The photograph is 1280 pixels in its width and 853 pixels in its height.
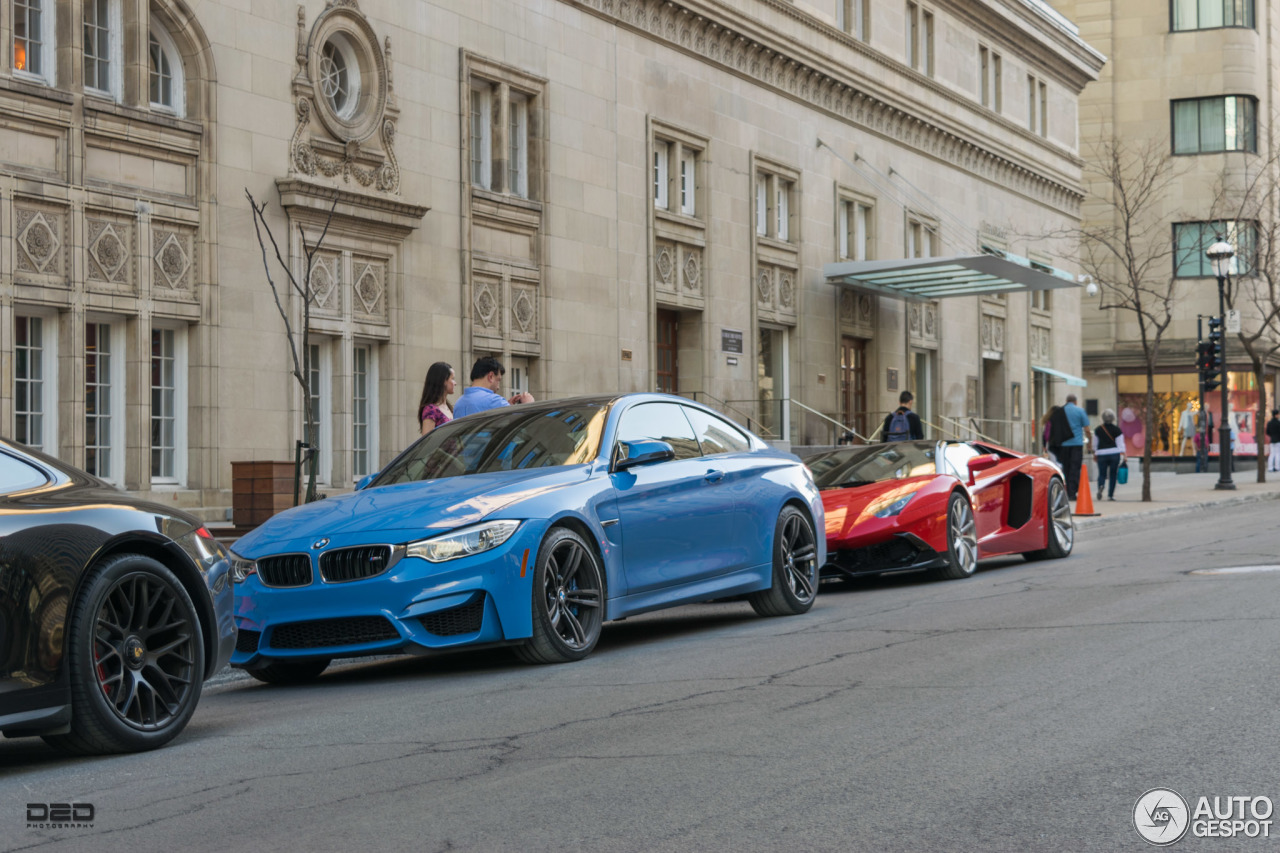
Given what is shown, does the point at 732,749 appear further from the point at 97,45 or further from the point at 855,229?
the point at 855,229

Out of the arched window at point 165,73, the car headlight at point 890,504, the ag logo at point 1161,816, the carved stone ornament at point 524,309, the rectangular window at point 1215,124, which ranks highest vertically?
the rectangular window at point 1215,124

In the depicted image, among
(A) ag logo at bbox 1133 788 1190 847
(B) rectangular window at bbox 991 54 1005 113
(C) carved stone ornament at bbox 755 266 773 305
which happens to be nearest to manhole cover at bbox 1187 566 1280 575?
(A) ag logo at bbox 1133 788 1190 847

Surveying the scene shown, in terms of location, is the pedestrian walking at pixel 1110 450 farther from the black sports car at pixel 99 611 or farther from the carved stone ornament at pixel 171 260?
the black sports car at pixel 99 611

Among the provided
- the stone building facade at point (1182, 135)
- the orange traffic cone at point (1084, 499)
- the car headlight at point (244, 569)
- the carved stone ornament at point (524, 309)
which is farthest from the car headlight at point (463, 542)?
the stone building facade at point (1182, 135)

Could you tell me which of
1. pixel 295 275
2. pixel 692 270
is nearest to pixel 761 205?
pixel 692 270

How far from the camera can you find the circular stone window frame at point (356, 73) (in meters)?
20.0

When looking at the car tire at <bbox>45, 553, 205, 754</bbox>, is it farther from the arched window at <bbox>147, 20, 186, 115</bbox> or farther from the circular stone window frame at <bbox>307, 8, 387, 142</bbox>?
the circular stone window frame at <bbox>307, 8, 387, 142</bbox>

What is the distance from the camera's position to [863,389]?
117 feet

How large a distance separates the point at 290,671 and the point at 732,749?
12.4 ft

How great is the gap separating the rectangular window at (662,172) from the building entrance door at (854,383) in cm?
723

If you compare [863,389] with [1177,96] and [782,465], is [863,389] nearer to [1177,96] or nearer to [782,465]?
[782,465]

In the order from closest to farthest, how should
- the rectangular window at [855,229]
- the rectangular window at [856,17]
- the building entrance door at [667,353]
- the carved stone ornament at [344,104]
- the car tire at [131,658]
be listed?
the car tire at [131,658], the carved stone ornament at [344,104], the building entrance door at [667,353], the rectangular window at [855,229], the rectangular window at [856,17]

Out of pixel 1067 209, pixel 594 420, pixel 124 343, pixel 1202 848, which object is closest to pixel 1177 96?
pixel 1067 209

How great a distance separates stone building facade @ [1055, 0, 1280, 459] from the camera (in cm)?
5919
